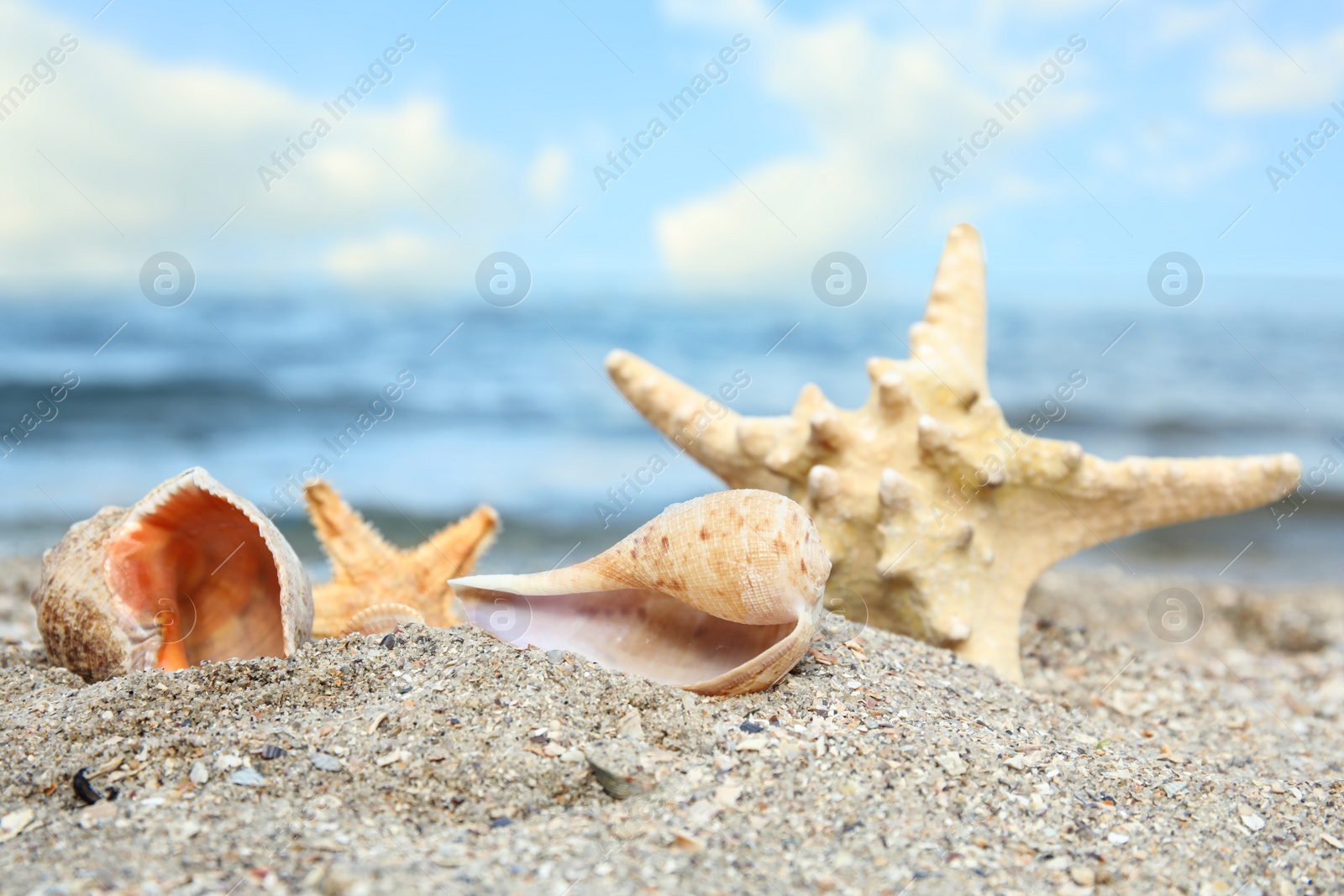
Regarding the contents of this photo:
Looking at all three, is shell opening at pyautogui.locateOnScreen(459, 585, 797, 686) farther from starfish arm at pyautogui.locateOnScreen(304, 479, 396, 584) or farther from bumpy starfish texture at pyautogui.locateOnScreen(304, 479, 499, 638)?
starfish arm at pyautogui.locateOnScreen(304, 479, 396, 584)

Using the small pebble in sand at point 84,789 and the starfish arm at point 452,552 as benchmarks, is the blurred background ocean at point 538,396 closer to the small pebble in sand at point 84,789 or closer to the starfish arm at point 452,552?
the starfish arm at point 452,552

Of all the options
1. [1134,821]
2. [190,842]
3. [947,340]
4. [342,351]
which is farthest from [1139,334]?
[190,842]

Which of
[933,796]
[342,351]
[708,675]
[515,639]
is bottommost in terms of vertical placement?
[342,351]

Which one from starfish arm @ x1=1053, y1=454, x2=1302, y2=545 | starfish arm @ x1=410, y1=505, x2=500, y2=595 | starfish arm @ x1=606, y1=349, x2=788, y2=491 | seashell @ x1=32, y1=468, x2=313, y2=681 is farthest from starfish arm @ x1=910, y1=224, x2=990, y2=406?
seashell @ x1=32, y1=468, x2=313, y2=681

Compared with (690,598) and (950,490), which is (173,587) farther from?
(950,490)

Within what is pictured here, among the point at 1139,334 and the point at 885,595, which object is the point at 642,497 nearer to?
the point at 885,595

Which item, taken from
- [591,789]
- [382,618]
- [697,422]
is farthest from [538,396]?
[591,789]
